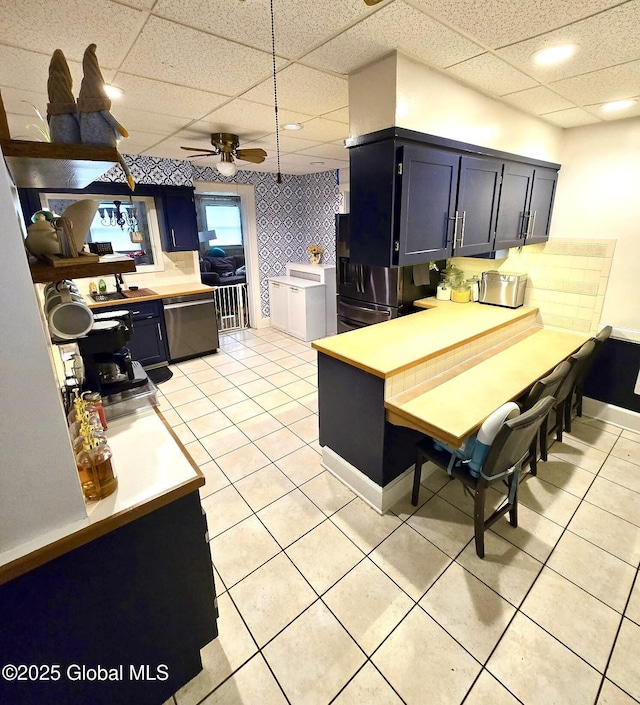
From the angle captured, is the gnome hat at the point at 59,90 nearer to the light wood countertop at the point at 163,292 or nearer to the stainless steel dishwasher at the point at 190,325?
the light wood countertop at the point at 163,292

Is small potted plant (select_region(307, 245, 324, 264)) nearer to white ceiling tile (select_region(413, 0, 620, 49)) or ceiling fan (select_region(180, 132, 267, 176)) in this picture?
ceiling fan (select_region(180, 132, 267, 176))

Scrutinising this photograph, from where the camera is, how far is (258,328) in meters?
6.15

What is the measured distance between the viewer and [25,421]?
3.03ft

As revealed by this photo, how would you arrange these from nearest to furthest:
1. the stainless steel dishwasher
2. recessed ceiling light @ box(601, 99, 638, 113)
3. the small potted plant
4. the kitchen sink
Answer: recessed ceiling light @ box(601, 99, 638, 113) → the kitchen sink → the stainless steel dishwasher → the small potted plant

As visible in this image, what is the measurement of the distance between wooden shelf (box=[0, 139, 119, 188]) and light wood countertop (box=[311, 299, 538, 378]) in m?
1.49

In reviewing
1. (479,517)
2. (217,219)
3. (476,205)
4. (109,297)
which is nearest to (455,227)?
(476,205)

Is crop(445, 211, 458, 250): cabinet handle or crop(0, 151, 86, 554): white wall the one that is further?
crop(445, 211, 458, 250): cabinet handle

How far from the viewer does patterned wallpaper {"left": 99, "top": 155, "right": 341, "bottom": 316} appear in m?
5.59

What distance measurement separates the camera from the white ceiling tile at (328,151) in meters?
3.86

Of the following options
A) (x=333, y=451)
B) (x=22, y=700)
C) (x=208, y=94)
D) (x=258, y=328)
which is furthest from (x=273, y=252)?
(x=22, y=700)

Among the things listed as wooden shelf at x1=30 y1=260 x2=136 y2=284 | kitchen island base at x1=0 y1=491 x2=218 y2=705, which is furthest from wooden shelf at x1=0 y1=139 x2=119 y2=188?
kitchen island base at x1=0 y1=491 x2=218 y2=705

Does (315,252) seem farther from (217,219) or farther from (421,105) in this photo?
(217,219)

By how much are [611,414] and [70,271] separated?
399 cm

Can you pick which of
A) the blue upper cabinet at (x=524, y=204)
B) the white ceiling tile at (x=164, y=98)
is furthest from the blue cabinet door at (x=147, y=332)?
the blue upper cabinet at (x=524, y=204)
